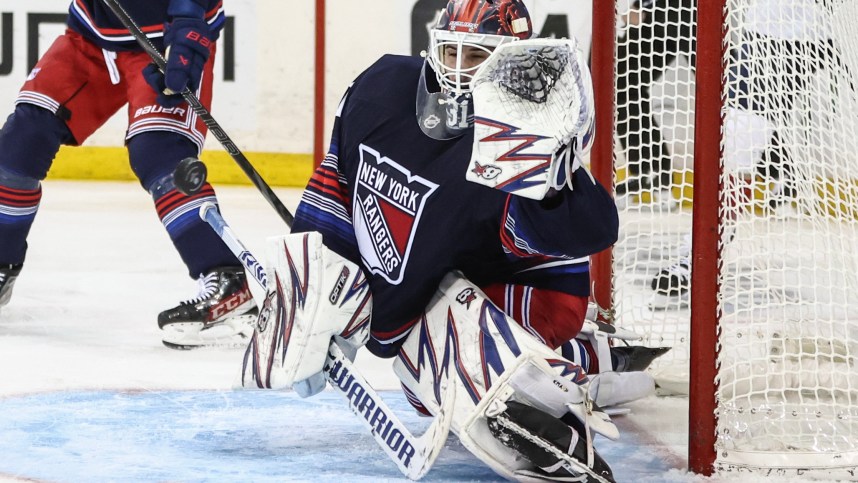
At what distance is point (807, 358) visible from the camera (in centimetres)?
230

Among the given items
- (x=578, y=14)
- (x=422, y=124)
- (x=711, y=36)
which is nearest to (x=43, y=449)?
(x=422, y=124)

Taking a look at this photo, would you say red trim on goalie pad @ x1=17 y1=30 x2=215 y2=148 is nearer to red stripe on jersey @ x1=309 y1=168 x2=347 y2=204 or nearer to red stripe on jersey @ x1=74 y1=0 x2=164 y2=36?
red stripe on jersey @ x1=74 y1=0 x2=164 y2=36

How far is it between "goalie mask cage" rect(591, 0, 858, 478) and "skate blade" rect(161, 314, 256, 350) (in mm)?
821

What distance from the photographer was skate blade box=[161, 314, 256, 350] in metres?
2.86

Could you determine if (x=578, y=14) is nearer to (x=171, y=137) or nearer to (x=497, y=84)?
(x=171, y=137)

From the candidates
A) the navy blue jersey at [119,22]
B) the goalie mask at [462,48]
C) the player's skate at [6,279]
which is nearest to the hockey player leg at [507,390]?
the goalie mask at [462,48]

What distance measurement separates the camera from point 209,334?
2.91 m

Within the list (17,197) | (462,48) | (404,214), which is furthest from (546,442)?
(17,197)

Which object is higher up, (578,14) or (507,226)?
(578,14)

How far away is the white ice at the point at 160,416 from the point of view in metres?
1.87

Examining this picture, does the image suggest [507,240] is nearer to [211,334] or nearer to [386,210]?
[386,210]

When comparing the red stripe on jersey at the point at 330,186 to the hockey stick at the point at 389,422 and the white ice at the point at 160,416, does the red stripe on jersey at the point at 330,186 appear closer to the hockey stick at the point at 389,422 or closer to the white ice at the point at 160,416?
the hockey stick at the point at 389,422

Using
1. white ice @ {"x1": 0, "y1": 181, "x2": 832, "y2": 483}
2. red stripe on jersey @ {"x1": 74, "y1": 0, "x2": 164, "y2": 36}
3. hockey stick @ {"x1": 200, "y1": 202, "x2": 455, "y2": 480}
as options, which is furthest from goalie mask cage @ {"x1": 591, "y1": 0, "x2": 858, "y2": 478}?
red stripe on jersey @ {"x1": 74, "y1": 0, "x2": 164, "y2": 36}

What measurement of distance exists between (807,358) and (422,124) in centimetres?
89
